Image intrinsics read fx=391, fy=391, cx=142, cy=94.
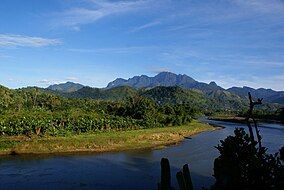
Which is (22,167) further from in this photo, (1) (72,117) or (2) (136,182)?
(1) (72,117)

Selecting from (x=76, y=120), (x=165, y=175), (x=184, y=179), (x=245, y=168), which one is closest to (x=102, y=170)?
(x=245, y=168)

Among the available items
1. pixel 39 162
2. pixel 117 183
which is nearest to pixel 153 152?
pixel 39 162

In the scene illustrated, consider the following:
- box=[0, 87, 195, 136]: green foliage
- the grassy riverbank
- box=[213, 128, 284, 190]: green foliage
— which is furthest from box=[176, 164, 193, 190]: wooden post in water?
box=[0, 87, 195, 136]: green foliage

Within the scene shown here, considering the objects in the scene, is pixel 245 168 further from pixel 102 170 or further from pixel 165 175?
pixel 102 170

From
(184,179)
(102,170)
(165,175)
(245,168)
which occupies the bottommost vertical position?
(102,170)

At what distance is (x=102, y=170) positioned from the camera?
181ft

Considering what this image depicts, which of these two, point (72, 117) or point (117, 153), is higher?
point (72, 117)

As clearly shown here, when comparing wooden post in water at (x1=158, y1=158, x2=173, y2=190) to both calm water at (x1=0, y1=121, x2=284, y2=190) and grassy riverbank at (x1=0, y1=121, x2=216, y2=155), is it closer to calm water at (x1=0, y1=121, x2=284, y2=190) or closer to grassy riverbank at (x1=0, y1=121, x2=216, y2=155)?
calm water at (x1=0, y1=121, x2=284, y2=190)

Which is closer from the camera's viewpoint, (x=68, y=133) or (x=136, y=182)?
(x=136, y=182)

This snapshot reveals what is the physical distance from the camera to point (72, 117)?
92750 mm

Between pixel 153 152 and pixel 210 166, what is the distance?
17.0m

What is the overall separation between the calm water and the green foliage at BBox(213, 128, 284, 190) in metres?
22.5

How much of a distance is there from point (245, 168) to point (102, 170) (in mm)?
35722

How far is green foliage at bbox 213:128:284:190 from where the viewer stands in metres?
18.4
